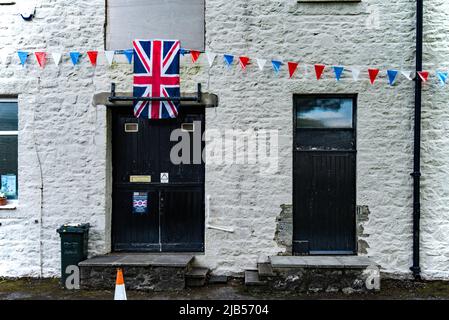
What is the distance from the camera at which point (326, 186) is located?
23.7ft

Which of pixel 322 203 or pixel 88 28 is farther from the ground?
pixel 88 28

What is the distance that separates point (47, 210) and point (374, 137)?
577 cm

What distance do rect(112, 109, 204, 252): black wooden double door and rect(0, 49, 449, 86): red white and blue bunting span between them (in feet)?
3.25

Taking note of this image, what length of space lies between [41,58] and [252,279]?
17.0ft

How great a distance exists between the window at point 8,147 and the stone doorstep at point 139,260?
6.90 feet

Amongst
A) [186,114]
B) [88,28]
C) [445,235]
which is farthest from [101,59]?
[445,235]

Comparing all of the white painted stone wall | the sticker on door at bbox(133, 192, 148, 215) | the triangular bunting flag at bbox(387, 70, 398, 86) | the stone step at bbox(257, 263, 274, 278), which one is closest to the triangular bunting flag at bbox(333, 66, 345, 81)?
the white painted stone wall

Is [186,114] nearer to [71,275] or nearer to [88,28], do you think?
[88,28]

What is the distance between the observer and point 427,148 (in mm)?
7000

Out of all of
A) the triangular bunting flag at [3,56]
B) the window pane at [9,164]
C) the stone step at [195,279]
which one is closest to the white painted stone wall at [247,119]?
the triangular bunting flag at [3,56]

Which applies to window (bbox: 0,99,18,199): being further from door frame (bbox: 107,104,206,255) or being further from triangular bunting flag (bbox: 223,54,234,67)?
triangular bunting flag (bbox: 223,54,234,67)

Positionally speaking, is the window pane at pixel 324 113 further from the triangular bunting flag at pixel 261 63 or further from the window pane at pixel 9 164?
the window pane at pixel 9 164

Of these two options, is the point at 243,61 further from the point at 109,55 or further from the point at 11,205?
the point at 11,205

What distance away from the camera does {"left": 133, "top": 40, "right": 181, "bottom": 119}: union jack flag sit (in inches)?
273
